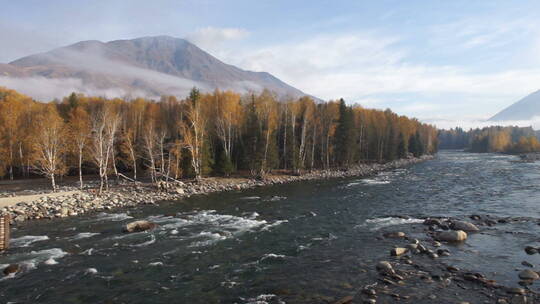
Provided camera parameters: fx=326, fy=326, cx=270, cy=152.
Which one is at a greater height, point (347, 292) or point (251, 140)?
point (251, 140)

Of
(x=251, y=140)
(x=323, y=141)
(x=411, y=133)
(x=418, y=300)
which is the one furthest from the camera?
(x=411, y=133)

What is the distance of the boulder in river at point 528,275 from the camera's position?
13.2 meters

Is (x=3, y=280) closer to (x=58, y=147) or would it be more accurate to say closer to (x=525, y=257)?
(x=525, y=257)

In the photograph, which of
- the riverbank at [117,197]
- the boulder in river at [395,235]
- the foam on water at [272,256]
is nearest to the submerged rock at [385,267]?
the foam on water at [272,256]

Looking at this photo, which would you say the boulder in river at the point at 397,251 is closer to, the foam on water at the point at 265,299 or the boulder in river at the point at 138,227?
the foam on water at the point at 265,299

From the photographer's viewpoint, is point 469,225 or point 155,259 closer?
point 155,259

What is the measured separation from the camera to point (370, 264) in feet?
50.3

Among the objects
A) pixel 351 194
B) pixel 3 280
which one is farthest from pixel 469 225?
pixel 3 280

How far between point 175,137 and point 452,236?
169 feet

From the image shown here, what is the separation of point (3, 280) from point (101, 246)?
16.3 ft

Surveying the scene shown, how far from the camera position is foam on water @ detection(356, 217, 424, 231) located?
2235 cm

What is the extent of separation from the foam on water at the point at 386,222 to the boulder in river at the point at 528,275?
28.9 feet

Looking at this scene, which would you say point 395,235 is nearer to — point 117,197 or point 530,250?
point 530,250

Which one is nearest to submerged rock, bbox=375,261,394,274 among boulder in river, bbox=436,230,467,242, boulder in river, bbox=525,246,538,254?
boulder in river, bbox=436,230,467,242
